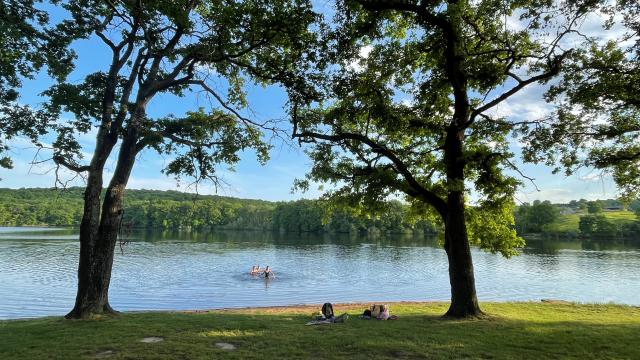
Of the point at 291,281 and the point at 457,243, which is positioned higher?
the point at 457,243

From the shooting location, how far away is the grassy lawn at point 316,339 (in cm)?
806

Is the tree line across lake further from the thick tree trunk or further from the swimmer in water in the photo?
the thick tree trunk

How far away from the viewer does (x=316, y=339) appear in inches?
373

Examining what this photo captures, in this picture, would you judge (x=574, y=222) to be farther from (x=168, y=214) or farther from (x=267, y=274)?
(x=168, y=214)

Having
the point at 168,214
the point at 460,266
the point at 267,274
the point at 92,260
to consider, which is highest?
the point at 168,214

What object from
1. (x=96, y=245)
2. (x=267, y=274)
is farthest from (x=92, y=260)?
(x=267, y=274)

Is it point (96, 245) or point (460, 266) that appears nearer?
point (96, 245)

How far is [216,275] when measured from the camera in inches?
1577

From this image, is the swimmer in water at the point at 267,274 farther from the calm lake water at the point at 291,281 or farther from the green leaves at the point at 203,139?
the green leaves at the point at 203,139

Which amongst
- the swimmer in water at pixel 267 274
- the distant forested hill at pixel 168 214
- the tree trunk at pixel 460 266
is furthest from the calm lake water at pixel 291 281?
the distant forested hill at pixel 168 214

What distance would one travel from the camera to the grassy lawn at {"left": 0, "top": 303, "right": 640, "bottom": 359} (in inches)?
317

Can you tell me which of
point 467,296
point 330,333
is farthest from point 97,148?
point 467,296

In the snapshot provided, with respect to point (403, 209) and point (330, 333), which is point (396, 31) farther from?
point (330, 333)

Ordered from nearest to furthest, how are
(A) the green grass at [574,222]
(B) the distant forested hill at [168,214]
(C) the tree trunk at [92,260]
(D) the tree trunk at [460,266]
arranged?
(C) the tree trunk at [92,260]
(D) the tree trunk at [460,266]
(A) the green grass at [574,222]
(B) the distant forested hill at [168,214]
